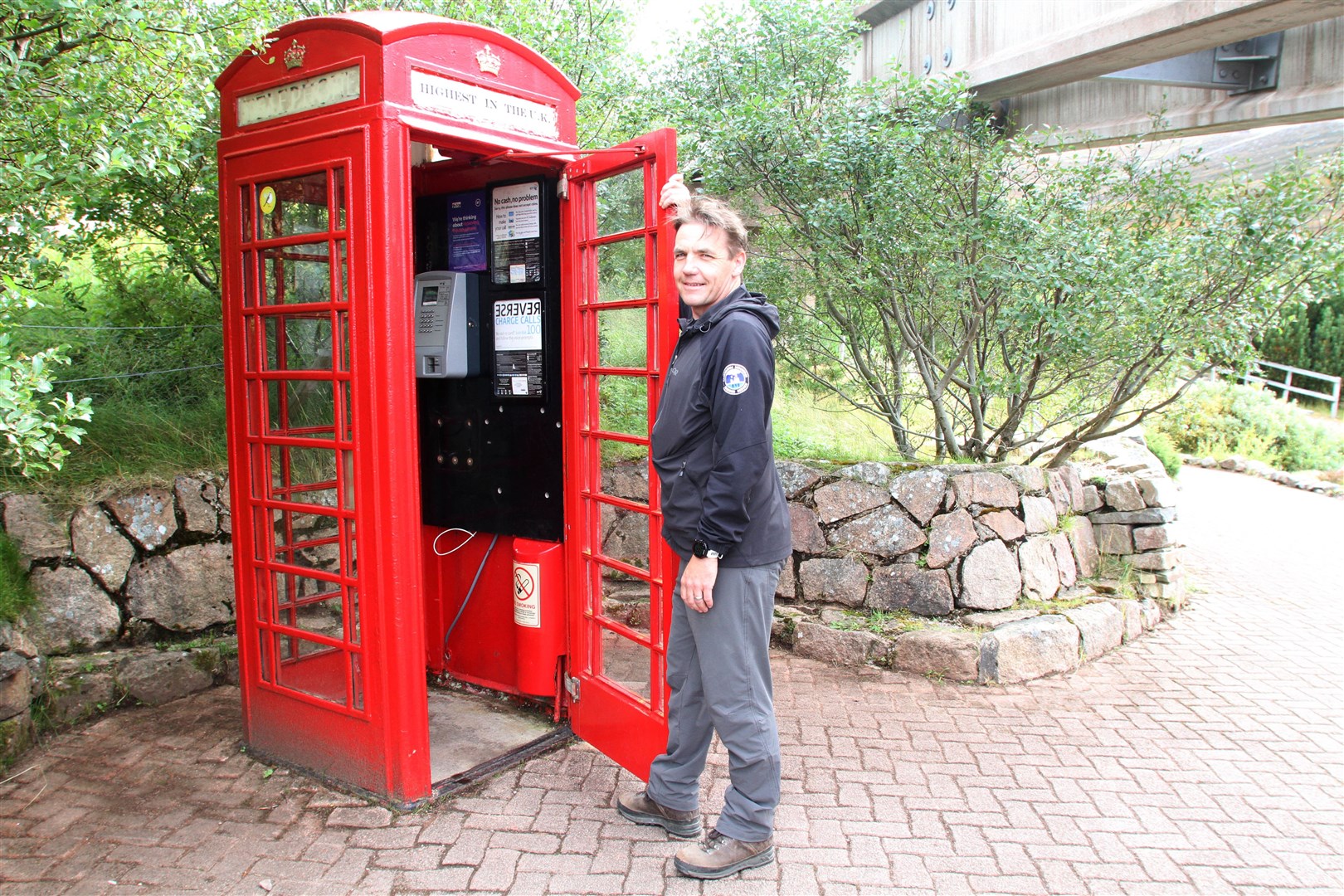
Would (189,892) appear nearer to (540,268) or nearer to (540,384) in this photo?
(540,384)

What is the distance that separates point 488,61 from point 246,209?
1.08m

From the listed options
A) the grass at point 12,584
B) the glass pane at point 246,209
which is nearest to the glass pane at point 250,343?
the glass pane at point 246,209

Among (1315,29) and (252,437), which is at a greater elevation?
(1315,29)

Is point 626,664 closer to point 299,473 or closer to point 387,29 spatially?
point 299,473

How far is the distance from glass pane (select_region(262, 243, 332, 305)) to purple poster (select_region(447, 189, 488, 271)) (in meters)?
0.78

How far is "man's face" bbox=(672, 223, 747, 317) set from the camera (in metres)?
2.98

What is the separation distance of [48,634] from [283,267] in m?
2.07

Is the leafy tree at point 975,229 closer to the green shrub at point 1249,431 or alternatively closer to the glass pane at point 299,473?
the glass pane at point 299,473

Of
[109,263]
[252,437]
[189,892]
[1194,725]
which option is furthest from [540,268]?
[1194,725]

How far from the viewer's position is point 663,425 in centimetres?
305

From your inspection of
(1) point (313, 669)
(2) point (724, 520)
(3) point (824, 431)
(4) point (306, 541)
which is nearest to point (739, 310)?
(2) point (724, 520)

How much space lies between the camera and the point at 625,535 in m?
4.21

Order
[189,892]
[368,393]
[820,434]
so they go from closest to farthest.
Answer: [189,892], [368,393], [820,434]

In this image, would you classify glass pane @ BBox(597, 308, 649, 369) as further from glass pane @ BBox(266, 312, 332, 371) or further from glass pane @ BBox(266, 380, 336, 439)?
glass pane @ BBox(266, 380, 336, 439)
